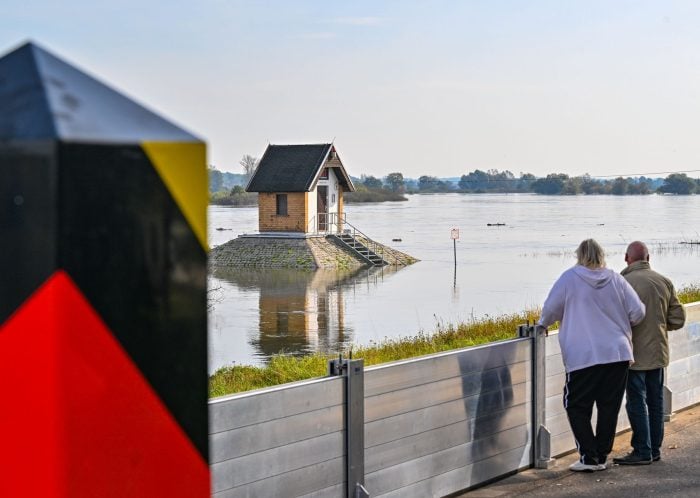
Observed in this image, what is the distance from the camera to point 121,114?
1.34 meters

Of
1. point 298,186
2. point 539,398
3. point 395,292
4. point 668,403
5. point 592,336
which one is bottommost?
point 395,292

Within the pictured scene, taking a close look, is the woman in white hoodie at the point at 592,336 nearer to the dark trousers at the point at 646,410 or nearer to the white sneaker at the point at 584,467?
the white sneaker at the point at 584,467

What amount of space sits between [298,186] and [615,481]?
58942 mm

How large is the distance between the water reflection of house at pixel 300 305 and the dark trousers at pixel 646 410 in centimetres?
2249

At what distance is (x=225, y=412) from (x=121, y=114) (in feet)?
15.2

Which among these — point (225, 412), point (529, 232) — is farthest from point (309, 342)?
point (529, 232)

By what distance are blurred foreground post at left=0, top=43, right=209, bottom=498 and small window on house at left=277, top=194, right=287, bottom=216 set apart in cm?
6692

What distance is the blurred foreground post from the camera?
49.3 inches

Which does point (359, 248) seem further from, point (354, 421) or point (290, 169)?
point (354, 421)

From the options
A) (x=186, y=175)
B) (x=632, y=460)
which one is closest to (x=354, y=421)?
(x=632, y=460)

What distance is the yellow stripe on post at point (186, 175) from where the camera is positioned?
54.0 inches

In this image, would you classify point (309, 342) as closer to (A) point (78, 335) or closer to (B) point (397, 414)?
(B) point (397, 414)

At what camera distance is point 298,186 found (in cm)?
6669

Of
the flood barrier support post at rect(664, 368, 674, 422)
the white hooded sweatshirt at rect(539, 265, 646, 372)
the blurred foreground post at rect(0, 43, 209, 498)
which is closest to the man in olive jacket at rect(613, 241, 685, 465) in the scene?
the white hooded sweatshirt at rect(539, 265, 646, 372)
